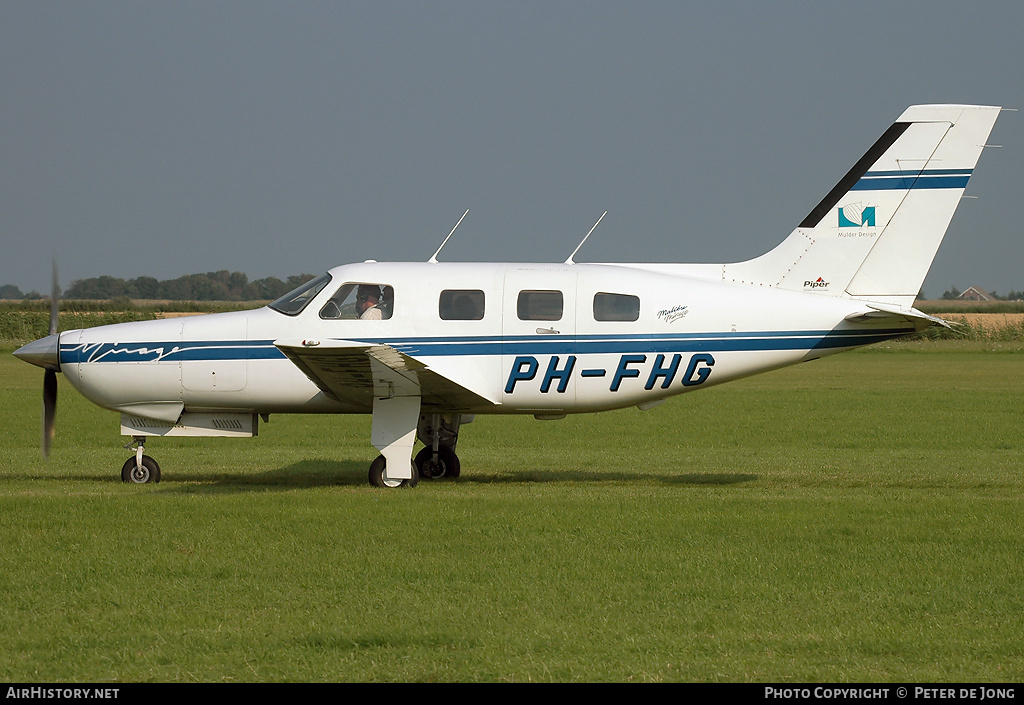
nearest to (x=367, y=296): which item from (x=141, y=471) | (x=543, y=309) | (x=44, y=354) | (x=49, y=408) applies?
(x=543, y=309)

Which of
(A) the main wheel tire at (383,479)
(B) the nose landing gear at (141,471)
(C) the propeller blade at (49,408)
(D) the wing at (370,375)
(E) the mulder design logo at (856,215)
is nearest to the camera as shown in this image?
(D) the wing at (370,375)

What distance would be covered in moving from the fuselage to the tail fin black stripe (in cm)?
101

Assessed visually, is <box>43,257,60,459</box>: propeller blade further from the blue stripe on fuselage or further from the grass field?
the blue stripe on fuselage

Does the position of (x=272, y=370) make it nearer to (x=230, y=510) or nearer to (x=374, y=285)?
(x=374, y=285)

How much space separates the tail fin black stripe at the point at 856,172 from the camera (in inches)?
509

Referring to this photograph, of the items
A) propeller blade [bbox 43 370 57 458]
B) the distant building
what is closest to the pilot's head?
propeller blade [bbox 43 370 57 458]

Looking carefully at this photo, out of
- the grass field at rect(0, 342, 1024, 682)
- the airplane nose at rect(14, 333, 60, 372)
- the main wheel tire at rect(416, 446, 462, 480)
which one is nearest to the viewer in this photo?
the grass field at rect(0, 342, 1024, 682)

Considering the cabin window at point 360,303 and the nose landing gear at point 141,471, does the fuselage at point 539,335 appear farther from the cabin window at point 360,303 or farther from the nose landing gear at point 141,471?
the nose landing gear at point 141,471

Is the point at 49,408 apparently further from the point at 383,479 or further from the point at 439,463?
the point at 439,463

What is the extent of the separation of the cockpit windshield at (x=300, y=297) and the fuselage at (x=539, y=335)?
20 mm

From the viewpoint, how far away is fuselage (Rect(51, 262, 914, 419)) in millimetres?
12859

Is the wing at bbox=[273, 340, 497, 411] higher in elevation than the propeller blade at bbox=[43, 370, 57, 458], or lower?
higher

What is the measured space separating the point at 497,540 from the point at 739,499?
348 centimetres

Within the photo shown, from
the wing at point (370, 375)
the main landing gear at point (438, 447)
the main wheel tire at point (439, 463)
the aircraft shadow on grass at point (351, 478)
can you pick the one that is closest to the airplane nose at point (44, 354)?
the aircraft shadow on grass at point (351, 478)
